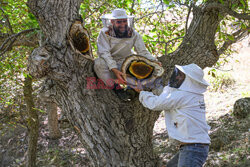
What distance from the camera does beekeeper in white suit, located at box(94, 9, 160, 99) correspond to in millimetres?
3080

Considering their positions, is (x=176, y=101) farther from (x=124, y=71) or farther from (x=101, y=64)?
(x=101, y=64)

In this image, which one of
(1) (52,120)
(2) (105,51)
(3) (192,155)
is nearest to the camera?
(3) (192,155)

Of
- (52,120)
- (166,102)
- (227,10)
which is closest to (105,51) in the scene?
(166,102)

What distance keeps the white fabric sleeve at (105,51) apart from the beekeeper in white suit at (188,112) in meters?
0.76

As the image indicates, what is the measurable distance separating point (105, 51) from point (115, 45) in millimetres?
289

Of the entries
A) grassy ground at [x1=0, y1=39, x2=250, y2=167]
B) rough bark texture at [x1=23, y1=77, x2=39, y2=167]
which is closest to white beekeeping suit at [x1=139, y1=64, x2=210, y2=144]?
grassy ground at [x1=0, y1=39, x2=250, y2=167]

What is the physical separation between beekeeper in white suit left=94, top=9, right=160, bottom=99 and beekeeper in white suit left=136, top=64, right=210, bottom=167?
2.38ft

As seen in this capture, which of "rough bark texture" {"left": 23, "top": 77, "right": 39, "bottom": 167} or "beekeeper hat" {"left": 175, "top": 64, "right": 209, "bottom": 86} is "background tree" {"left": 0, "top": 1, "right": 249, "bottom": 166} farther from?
"rough bark texture" {"left": 23, "top": 77, "right": 39, "bottom": 167}

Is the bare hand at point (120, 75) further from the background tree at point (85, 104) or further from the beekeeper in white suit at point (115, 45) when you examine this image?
the background tree at point (85, 104)

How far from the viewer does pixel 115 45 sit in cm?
338

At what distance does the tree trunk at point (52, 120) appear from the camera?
6.86 metres

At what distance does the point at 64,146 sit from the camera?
6977mm

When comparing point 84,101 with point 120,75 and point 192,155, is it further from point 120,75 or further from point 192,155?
point 192,155

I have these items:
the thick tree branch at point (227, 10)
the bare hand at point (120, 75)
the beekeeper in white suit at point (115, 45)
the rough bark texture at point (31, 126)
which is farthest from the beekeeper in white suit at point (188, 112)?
the rough bark texture at point (31, 126)
